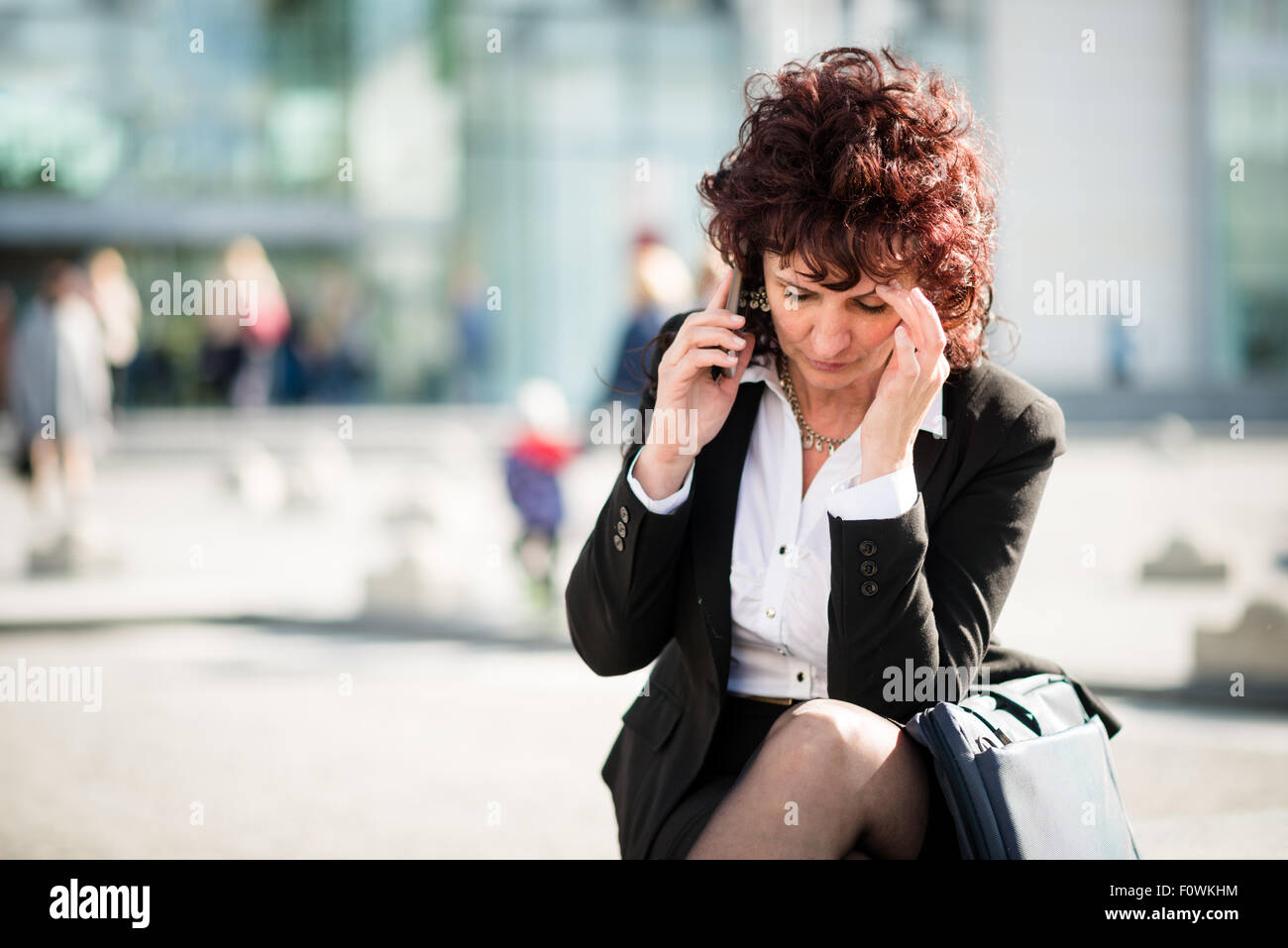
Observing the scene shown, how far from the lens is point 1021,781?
212cm

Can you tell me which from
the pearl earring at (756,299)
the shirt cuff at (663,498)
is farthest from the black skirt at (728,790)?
the pearl earring at (756,299)

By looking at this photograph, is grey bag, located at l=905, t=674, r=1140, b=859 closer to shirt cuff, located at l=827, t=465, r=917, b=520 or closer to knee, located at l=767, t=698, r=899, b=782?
knee, located at l=767, t=698, r=899, b=782

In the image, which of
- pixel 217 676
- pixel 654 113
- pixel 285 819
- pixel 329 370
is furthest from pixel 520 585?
pixel 654 113

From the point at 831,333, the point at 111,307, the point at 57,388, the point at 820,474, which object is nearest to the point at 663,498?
the point at 820,474

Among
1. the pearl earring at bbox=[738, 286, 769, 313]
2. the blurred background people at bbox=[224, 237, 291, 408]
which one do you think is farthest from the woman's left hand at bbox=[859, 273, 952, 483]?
the blurred background people at bbox=[224, 237, 291, 408]

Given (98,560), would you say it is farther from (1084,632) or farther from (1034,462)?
(1034,462)

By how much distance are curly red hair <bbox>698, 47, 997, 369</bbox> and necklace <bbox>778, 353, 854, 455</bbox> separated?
215mm

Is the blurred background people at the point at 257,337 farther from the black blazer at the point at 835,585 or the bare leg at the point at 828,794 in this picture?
the bare leg at the point at 828,794

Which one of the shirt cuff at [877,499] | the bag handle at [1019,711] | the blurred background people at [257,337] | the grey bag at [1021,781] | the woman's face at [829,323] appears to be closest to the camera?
the grey bag at [1021,781]

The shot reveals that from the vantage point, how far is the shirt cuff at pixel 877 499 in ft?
7.79

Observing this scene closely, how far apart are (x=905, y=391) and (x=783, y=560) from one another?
39cm

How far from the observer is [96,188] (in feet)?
90.3

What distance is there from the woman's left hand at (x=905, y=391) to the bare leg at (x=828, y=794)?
0.44 metres

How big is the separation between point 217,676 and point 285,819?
230cm
